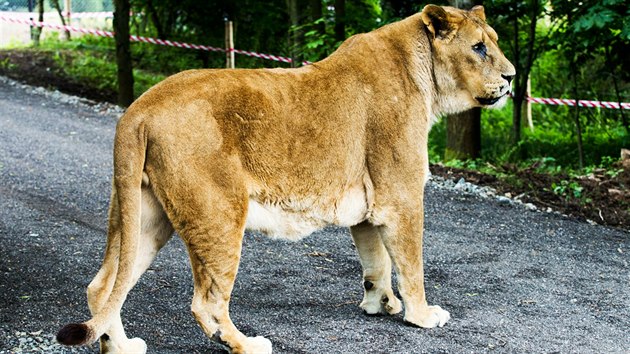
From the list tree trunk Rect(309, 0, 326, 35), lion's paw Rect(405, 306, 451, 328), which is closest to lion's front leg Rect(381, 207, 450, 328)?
lion's paw Rect(405, 306, 451, 328)

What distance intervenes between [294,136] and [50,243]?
3303 millimetres

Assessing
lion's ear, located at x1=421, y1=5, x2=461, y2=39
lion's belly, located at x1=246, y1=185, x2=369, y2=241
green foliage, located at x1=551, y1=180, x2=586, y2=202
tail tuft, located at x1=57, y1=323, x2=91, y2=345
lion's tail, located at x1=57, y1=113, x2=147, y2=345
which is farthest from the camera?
green foliage, located at x1=551, y1=180, x2=586, y2=202

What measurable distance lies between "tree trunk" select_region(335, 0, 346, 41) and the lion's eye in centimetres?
913

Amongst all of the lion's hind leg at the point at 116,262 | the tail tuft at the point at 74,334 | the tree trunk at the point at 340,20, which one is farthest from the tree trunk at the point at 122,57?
the tail tuft at the point at 74,334

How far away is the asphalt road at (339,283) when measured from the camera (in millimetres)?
5539

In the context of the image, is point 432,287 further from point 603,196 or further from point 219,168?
point 603,196

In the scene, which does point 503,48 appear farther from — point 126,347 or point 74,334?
point 74,334

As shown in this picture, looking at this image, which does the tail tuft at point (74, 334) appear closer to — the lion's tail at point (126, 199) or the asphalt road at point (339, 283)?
the lion's tail at point (126, 199)

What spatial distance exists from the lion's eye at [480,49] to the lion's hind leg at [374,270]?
1.34 m

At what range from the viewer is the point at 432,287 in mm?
6789

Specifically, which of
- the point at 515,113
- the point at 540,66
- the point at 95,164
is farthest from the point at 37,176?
the point at 540,66

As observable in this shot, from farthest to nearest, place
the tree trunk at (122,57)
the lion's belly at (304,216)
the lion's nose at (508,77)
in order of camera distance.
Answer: the tree trunk at (122,57) → the lion's nose at (508,77) → the lion's belly at (304,216)

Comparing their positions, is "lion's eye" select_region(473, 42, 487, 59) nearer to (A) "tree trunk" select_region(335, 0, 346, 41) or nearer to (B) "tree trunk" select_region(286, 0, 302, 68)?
(A) "tree trunk" select_region(335, 0, 346, 41)

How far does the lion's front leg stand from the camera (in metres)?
5.61
